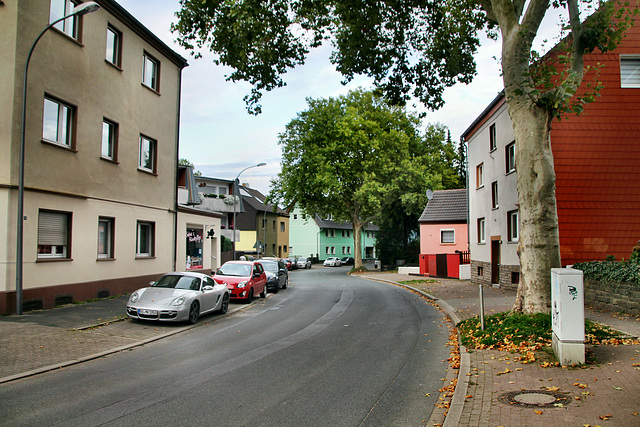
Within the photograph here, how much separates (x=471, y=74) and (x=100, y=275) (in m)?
14.1

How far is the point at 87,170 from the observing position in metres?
16.3

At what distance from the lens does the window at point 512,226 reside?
22.1 meters

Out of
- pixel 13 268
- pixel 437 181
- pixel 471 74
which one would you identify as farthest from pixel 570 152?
pixel 437 181

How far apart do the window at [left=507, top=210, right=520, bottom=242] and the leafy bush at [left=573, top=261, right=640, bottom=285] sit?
6.54 meters

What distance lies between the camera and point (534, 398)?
5.98m

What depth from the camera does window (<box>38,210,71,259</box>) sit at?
1428cm

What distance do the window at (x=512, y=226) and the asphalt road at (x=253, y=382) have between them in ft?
37.5

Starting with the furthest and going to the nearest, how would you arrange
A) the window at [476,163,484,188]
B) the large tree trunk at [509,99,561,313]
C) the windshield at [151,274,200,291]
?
the window at [476,163,484,188] < the windshield at [151,274,200,291] < the large tree trunk at [509,99,561,313]

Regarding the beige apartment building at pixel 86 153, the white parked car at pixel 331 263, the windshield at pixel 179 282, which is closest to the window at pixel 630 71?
the windshield at pixel 179 282

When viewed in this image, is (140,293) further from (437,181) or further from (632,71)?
(437,181)

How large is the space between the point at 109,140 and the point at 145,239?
14.7ft

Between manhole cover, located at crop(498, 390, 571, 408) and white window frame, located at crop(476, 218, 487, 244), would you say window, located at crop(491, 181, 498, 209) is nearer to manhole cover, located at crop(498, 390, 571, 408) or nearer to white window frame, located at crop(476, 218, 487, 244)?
white window frame, located at crop(476, 218, 487, 244)

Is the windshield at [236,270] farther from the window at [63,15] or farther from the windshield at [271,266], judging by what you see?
the window at [63,15]

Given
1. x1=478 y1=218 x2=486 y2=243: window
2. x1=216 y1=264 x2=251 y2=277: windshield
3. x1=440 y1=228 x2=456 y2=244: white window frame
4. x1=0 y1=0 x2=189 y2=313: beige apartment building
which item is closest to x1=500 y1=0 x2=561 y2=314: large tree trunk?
Result: x1=216 y1=264 x2=251 y2=277: windshield
